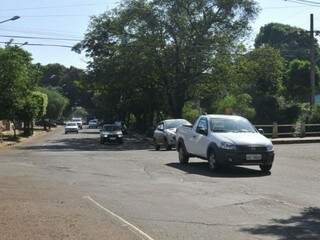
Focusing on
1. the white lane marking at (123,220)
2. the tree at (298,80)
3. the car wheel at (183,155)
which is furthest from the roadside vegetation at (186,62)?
the white lane marking at (123,220)

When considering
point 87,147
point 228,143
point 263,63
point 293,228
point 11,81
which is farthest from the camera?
point 263,63

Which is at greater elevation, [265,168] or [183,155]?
[183,155]

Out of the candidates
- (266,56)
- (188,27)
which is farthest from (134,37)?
(266,56)

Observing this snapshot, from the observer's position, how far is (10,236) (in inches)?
355

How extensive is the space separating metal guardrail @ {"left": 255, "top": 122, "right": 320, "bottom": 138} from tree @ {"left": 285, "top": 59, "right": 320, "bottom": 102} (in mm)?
29829

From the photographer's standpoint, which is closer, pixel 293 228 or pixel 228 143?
pixel 293 228

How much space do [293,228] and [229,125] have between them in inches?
407

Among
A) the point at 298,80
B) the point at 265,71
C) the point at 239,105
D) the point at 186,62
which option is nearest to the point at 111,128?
the point at 186,62

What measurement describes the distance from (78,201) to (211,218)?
2989mm

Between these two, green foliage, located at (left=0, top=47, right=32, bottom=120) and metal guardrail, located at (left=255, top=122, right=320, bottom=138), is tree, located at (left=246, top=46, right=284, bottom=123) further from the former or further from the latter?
green foliage, located at (left=0, top=47, right=32, bottom=120)

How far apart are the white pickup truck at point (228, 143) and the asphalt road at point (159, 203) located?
42cm

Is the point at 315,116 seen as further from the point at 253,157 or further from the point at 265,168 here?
the point at 253,157

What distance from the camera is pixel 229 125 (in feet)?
66.3

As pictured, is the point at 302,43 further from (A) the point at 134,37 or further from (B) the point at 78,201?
(B) the point at 78,201
